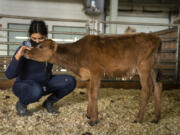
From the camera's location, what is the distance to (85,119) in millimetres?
3180

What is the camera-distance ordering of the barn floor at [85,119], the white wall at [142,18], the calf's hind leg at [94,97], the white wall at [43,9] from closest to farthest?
the barn floor at [85,119] → the calf's hind leg at [94,97] → the white wall at [43,9] → the white wall at [142,18]

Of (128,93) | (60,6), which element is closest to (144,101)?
(128,93)

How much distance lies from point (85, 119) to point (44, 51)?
1.29 meters

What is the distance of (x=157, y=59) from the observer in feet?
10.4

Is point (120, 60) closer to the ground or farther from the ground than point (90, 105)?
farther from the ground

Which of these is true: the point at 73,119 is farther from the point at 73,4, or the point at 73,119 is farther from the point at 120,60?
the point at 73,4

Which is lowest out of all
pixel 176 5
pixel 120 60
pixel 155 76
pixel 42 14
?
pixel 155 76

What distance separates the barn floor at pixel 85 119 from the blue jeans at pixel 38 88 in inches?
13.2

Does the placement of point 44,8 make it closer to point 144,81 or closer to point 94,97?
point 94,97

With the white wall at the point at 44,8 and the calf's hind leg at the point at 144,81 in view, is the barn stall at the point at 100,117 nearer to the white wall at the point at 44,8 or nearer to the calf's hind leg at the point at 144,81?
the calf's hind leg at the point at 144,81

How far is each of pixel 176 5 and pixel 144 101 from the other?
12442mm

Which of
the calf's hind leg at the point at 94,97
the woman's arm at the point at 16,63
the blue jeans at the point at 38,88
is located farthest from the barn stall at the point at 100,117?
the woman's arm at the point at 16,63

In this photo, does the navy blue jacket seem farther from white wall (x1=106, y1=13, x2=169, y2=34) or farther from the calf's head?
white wall (x1=106, y1=13, x2=169, y2=34)

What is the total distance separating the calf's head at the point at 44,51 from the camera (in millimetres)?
3008
